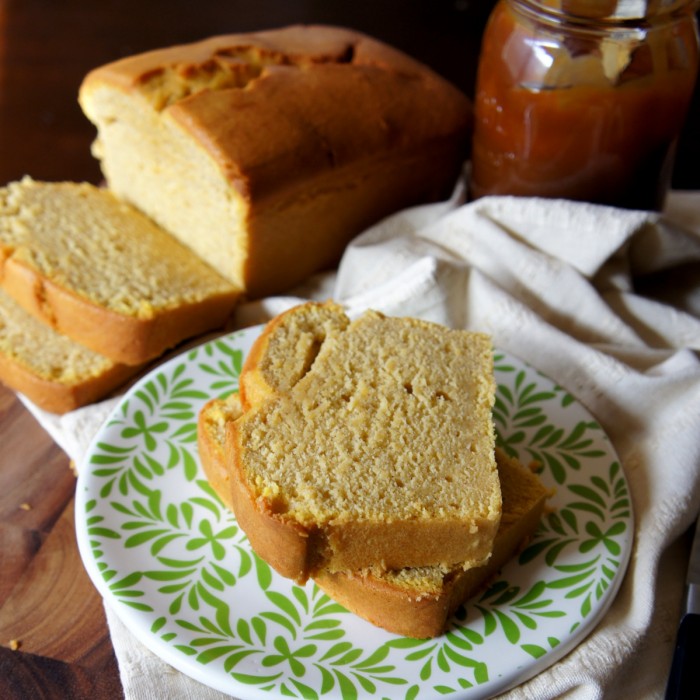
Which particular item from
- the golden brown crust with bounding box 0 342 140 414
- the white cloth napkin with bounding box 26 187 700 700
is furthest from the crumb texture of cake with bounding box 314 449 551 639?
the golden brown crust with bounding box 0 342 140 414

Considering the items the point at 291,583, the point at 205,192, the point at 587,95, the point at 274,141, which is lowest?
the point at 291,583

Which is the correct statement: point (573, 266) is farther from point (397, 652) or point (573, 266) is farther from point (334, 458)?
point (397, 652)

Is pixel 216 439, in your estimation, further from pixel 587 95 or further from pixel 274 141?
pixel 587 95

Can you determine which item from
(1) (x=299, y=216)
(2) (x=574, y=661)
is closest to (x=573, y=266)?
(1) (x=299, y=216)

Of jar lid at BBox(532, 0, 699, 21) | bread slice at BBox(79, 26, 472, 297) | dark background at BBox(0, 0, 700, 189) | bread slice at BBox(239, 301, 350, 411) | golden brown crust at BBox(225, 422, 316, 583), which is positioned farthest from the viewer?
dark background at BBox(0, 0, 700, 189)

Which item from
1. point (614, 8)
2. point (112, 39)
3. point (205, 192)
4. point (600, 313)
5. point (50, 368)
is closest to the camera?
point (614, 8)

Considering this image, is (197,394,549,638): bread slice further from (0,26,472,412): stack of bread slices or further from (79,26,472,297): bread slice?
(79,26,472,297): bread slice

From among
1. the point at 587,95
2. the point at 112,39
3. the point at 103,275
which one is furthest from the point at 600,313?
the point at 112,39
